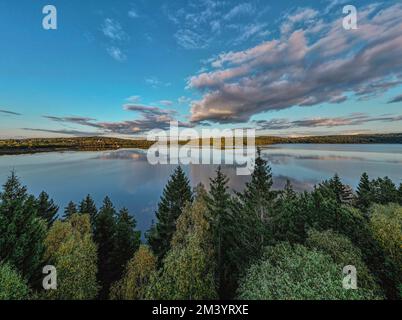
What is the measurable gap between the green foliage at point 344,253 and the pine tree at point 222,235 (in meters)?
7.87

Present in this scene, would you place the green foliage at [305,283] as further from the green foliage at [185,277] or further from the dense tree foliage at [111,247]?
the dense tree foliage at [111,247]

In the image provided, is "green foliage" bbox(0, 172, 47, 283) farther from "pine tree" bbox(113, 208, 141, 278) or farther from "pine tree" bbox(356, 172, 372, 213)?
"pine tree" bbox(356, 172, 372, 213)

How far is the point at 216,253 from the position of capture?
2056 centimetres

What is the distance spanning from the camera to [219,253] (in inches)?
774

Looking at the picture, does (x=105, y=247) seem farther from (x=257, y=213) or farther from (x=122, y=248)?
(x=257, y=213)

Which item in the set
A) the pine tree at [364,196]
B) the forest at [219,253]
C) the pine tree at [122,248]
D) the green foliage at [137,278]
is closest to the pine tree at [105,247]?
the forest at [219,253]

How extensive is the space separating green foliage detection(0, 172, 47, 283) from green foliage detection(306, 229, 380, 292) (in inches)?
771

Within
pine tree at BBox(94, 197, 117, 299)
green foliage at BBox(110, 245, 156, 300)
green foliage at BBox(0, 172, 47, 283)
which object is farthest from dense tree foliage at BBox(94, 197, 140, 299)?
green foliage at BBox(0, 172, 47, 283)

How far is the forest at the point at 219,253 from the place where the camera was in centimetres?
1105

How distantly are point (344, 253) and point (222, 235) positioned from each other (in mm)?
11452

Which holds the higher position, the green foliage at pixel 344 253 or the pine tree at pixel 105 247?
the green foliage at pixel 344 253
